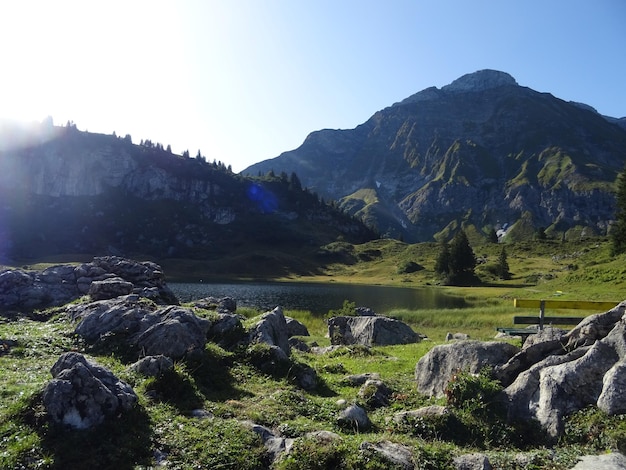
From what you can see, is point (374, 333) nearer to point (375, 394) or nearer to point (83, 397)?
point (375, 394)

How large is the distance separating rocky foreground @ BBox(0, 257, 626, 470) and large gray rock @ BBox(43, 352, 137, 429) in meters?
0.03

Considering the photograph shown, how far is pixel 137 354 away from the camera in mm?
18484

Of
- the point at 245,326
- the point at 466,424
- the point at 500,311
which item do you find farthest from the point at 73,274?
the point at 500,311

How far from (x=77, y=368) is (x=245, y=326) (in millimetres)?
12524

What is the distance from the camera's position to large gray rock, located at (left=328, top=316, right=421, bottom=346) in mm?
36719

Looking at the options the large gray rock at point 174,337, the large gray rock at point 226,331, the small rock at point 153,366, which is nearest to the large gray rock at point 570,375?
the small rock at point 153,366

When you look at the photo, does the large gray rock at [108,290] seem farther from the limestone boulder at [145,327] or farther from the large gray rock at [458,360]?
the large gray rock at [458,360]

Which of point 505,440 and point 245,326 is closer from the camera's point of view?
point 505,440

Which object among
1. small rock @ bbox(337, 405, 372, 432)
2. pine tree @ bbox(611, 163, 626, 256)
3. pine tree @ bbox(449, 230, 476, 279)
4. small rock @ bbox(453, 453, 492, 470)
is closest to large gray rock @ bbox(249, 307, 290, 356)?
small rock @ bbox(337, 405, 372, 432)

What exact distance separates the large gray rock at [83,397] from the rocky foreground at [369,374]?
0.03 m

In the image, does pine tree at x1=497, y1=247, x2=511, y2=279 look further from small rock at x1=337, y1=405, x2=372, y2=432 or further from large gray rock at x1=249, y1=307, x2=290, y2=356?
small rock at x1=337, y1=405, x2=372, y2=432

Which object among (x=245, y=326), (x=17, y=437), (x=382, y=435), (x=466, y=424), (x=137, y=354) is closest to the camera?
(x=17, y=437)

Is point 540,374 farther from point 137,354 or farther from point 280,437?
point 137,354

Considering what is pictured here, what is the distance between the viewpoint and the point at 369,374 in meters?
19.8
